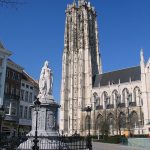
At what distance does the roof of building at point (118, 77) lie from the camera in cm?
8845

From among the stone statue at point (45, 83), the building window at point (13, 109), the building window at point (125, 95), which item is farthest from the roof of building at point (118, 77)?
the stone statue at point (45, 83)

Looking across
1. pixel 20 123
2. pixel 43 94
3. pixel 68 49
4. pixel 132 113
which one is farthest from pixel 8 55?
pixel 68 49

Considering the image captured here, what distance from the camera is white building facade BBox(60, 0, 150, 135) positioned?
78938 millimetres

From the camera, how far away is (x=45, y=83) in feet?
72.6

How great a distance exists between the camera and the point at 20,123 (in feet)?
148

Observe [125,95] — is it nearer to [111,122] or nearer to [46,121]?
[111,122]

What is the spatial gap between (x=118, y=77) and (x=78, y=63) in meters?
15.8

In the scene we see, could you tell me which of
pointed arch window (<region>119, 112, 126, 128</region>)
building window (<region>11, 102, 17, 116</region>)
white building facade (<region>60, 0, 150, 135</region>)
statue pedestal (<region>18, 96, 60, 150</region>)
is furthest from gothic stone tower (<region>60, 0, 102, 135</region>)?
statue pedestal (<region>18, 96, 60, 150</region>)

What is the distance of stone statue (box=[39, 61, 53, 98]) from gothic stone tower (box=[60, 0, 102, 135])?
68944 mm

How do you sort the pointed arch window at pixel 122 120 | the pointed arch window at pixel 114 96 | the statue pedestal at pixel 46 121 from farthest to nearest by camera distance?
the pointed arch window at pixel 114 96
the pointed arch window at pixel 122 120
the statue pedestal at pixel 46 121

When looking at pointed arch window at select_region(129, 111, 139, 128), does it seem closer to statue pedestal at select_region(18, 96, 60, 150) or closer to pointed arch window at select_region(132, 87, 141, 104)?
pointed arch window at select_region(132, 87, 141, 104)

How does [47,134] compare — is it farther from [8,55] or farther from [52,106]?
[8,55]

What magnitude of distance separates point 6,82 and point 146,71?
4836 centimetres

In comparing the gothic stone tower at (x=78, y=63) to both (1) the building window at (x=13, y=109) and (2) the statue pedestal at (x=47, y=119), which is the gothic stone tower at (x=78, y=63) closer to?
(1) the building window at (x=13, y=109)
